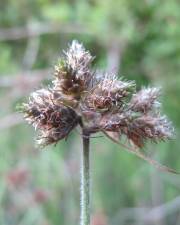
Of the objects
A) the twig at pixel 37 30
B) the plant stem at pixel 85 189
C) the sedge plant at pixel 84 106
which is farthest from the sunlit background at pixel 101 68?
the plant stem at pixel 85 189

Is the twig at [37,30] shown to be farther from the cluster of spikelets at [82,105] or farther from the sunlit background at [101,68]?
the cluster of spikelets at [82,105]

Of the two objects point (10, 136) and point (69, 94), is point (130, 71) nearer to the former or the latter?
point (10, 136)

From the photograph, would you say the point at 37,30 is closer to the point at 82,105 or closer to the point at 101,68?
the point at 101,68

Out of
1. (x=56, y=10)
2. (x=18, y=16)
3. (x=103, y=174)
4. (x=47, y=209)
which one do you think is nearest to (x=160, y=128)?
(x=47, y=209)

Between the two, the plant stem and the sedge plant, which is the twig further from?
the plant stem

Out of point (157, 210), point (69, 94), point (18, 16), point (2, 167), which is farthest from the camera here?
point (18, 16)

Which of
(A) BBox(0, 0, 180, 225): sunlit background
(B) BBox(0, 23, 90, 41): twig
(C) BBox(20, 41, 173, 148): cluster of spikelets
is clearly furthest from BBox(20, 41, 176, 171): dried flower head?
(B) BBox(0, 23, 90, 41): twig

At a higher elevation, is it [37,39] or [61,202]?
[37,39]

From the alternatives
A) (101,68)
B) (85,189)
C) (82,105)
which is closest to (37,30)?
(101,68)
